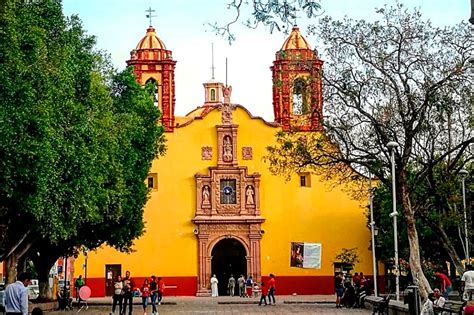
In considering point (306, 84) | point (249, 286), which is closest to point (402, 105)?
point (306, 84)

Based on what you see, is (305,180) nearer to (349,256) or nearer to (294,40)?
(349,256)

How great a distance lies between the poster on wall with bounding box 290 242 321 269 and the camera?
1908 inches

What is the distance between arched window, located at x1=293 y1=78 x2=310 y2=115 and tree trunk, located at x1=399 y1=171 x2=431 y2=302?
3.71 metres

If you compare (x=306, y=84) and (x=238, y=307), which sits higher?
(x=306, y=84)

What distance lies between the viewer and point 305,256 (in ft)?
159

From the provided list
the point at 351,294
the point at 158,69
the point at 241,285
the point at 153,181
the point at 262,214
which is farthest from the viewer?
the point at 158,69

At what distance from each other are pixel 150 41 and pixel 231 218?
474 inches

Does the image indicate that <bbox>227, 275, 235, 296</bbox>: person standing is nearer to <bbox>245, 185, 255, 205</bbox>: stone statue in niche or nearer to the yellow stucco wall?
the yellow stucco wall

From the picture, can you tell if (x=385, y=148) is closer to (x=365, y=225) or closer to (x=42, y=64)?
(x=42, y=64)

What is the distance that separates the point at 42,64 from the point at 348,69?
933 centimetres

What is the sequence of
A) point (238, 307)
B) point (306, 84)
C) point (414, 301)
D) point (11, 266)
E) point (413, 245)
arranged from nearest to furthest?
1. point (414, 301)
2. point (413, 245)
3. point (306, 84)
4. point (11, 266)
5. point (238, 307)

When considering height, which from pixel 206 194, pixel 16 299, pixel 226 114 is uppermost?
pixel 226 114

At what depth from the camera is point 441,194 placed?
27.6 m

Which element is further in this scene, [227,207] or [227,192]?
[227,192]
